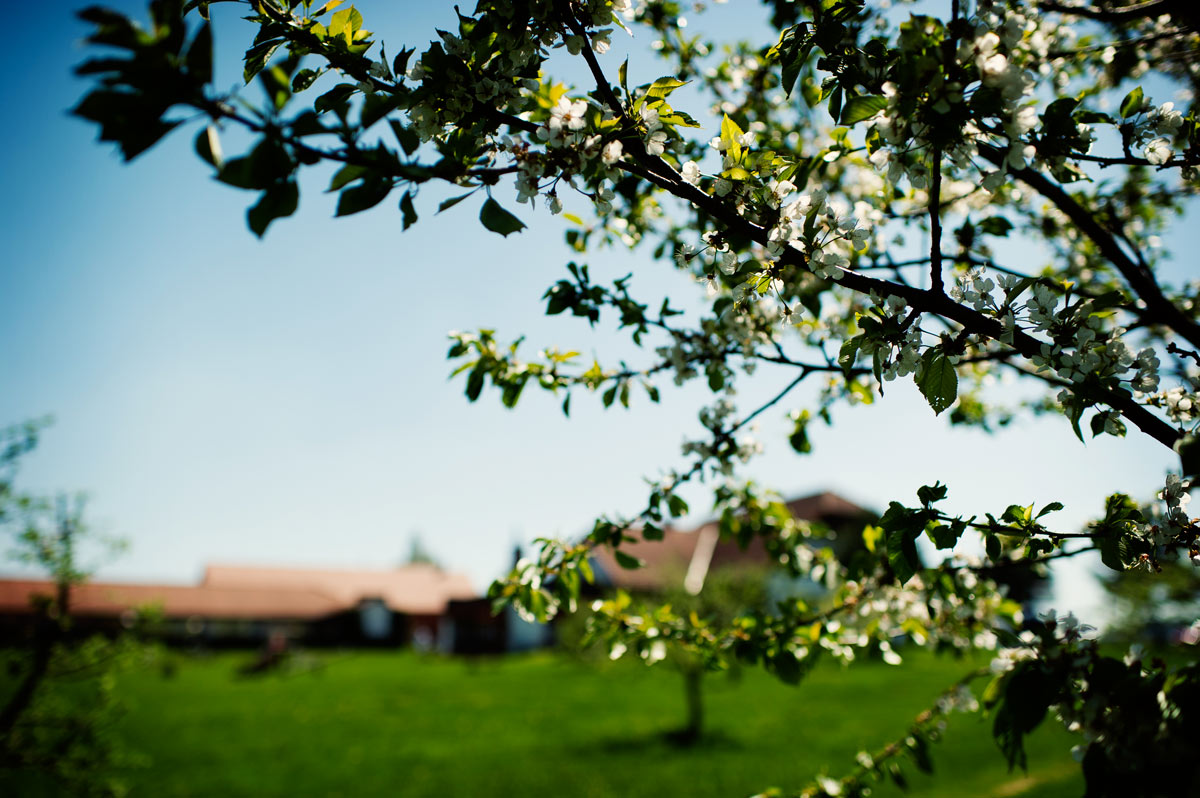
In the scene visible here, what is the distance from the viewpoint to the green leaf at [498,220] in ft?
4.30

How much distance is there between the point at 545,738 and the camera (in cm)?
1308

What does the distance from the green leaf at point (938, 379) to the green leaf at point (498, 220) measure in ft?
3.48

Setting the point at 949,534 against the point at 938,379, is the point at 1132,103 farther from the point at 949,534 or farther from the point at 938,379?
the point at 949,534

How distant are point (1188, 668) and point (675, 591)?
722 inches

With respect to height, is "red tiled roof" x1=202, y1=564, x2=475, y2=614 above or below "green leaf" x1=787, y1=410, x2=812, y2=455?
below

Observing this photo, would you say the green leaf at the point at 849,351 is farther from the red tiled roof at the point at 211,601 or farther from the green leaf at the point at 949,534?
the red tiled roof at the point at 211,601

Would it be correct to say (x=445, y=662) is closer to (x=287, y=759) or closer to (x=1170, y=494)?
(x=287, y=759)

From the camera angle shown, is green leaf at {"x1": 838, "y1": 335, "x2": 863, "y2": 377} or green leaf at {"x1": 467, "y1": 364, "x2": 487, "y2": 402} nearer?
green leaf at {"x1": 838, "y1": 335, "x2": 863, "y2": 377}

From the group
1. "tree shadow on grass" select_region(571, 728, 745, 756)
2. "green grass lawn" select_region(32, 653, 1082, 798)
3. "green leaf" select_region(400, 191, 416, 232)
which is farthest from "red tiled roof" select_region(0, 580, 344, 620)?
"green leaf" select_region(400, 191, 416, 232)

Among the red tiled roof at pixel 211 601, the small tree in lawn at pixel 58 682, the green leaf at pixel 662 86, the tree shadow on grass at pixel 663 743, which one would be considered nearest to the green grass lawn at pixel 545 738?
the tree shadow on grass at pixel 663 743

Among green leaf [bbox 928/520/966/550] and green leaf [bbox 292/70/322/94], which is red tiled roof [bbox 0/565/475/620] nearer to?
green leaf [bbox 292/70/322/94]

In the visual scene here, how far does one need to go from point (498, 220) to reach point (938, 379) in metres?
1.14

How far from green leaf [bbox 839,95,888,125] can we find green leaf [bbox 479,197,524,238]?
0.89 m

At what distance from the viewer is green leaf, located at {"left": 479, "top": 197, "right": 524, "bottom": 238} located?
1.31 metres
